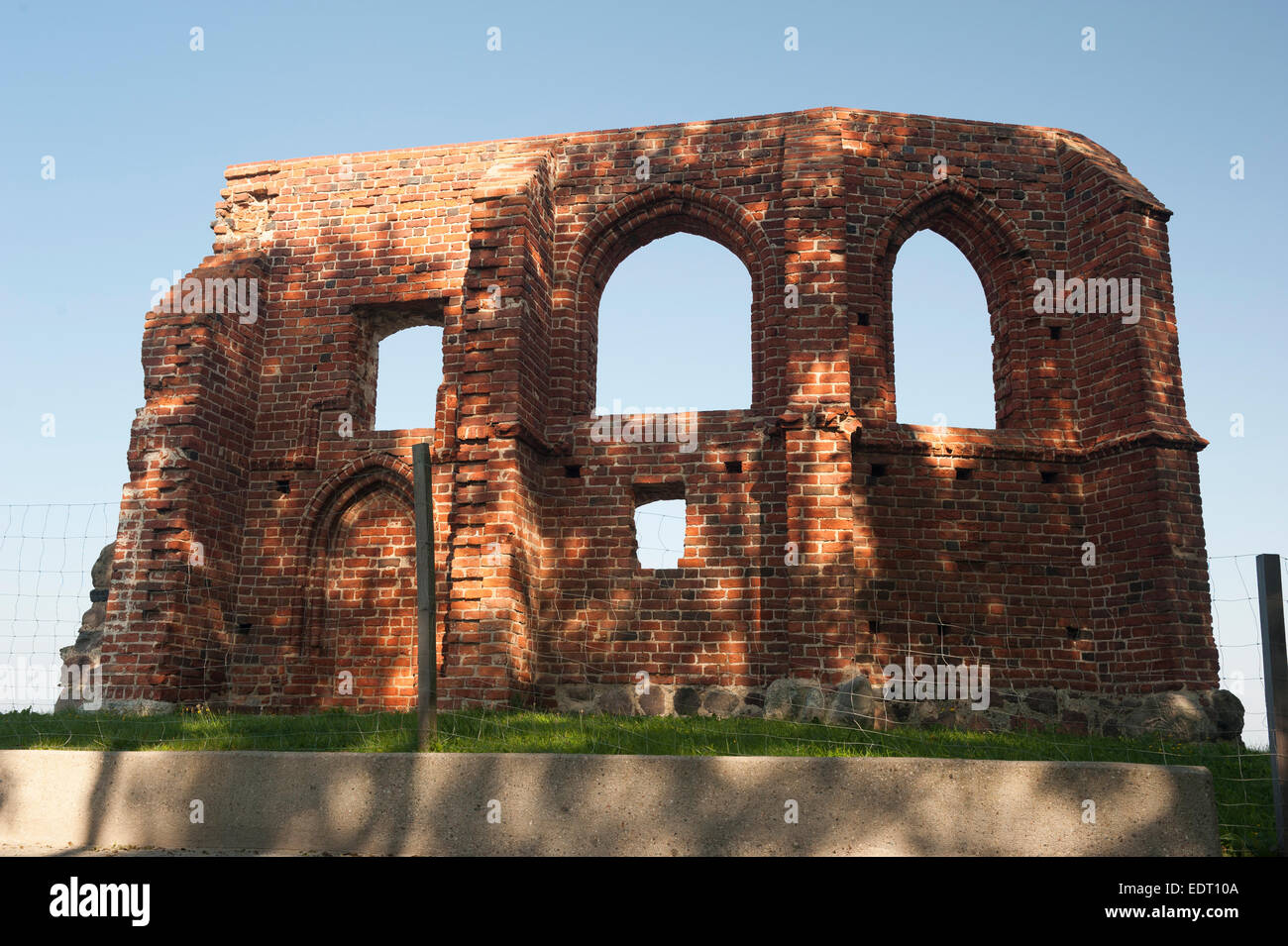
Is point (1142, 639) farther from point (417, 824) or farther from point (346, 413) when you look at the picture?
point (346, 413)

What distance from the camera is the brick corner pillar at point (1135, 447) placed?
11.3 meters

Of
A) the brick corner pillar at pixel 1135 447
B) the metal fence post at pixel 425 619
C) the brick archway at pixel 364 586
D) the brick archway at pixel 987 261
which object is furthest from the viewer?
the brick archway at pixel 987 261

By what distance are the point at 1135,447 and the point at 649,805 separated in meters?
7.99

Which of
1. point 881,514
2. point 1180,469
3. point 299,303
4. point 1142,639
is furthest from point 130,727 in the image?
point 1180,469

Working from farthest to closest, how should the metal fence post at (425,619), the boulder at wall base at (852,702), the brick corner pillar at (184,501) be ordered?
the brick corner pillar at (184,501) < the boulder at wall base at (852,702) < the metal fence post at (425,619)

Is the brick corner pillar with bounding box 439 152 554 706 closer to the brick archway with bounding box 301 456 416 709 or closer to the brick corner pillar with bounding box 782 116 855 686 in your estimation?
the brick archway with bounding box 301 456 416 709

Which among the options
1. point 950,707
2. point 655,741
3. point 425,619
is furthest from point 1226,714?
point 425,619

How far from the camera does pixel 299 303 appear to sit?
14.0 m

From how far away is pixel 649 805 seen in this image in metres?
6.32

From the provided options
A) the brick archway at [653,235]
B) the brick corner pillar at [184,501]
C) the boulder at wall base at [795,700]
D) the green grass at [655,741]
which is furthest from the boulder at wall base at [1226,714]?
the brick corner pillar at [184,501]

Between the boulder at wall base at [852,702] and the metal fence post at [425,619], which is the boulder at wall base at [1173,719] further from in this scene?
the metal fence post at [425,619]

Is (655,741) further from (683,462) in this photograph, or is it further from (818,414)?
(683,462)

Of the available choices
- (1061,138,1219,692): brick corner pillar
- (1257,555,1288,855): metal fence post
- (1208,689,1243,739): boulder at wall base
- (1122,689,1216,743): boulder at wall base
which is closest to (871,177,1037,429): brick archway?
(1061,138,1219,692): brick corner pillar

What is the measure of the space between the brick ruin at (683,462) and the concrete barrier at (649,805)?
13.8 feet
